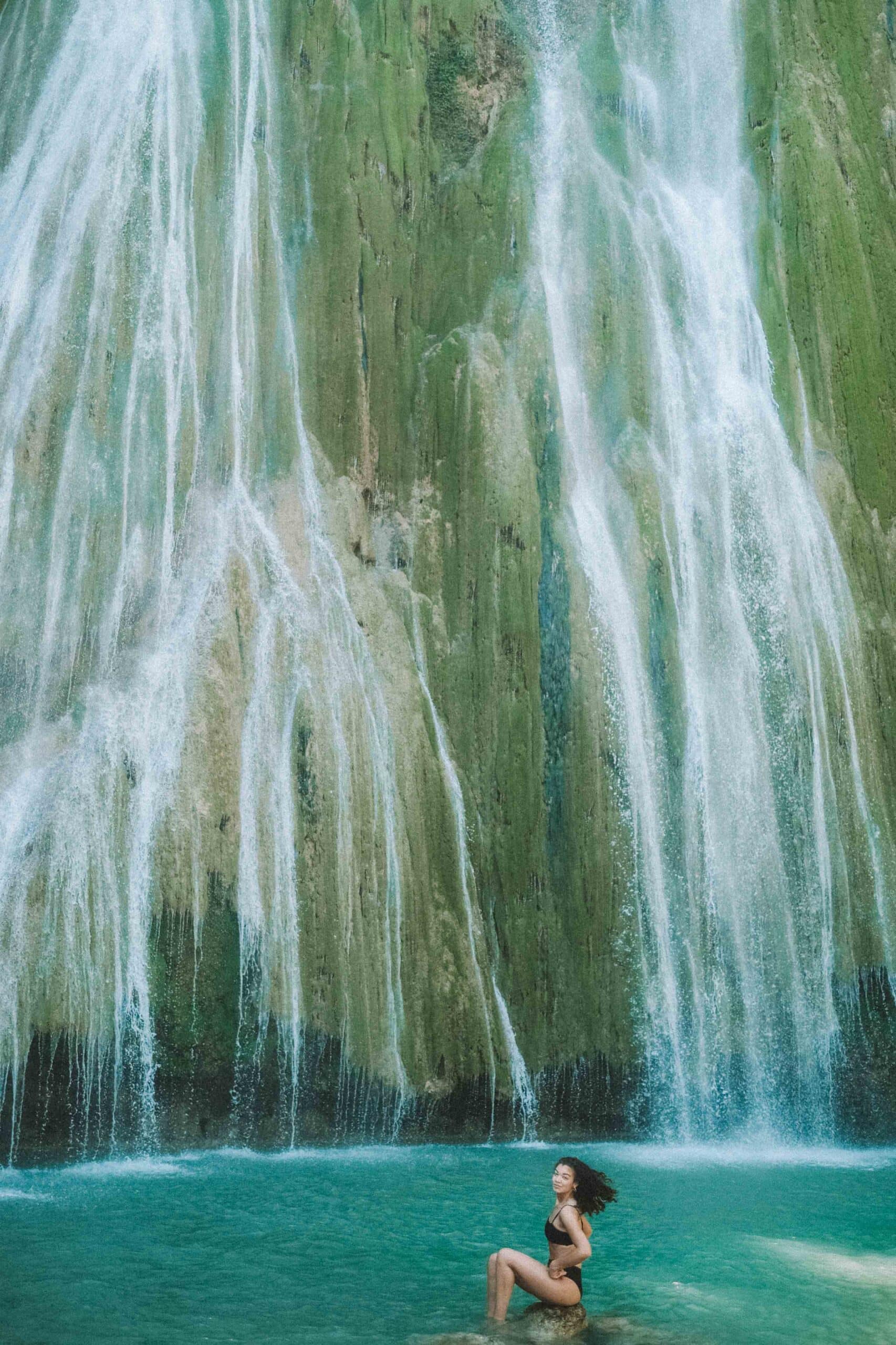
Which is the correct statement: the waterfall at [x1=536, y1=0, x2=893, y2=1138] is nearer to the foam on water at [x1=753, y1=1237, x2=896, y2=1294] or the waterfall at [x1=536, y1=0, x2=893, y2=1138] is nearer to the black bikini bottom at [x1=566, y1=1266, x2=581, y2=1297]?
the foam on water at [x1=753, y1=1237, x2=896, y2=1294]

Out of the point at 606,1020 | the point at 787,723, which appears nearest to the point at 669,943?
the point at 606,1020

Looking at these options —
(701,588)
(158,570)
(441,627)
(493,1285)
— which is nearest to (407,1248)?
(493,1285)

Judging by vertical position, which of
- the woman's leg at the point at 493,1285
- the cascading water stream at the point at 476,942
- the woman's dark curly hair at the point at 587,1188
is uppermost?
the cascading water stream at the point at 476,942

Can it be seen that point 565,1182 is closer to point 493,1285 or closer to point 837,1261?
point 493,1285

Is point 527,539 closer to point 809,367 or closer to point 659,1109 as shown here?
point 809,367

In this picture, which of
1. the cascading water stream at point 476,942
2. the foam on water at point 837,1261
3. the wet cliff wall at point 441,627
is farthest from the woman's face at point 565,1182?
the cascading water stream at point 476,942

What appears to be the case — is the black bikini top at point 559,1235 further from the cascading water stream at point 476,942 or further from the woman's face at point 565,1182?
the cascading water stream at point 476,942
